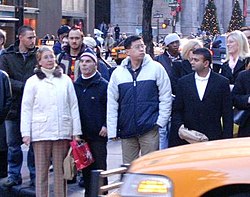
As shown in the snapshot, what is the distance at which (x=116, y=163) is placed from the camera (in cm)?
1117

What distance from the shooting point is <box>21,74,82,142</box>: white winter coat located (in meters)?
8.05

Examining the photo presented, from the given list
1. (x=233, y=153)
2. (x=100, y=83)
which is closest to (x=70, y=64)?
(x=100, y=83)

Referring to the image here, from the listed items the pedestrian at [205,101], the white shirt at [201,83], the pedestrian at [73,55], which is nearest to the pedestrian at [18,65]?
the pedestrian at [73,55]

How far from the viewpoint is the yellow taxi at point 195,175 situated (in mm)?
4668

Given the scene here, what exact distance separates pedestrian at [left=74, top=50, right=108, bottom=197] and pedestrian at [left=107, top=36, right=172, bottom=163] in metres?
0.24

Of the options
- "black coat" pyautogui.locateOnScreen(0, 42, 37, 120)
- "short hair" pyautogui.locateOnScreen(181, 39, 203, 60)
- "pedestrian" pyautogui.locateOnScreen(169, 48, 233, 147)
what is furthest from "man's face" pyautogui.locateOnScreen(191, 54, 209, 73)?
"black coat" pyautogui.locateOnScreen(0, 42, 37, 120)

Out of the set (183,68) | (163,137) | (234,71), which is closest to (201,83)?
(183,68)

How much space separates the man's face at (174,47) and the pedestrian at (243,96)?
193 centimetres

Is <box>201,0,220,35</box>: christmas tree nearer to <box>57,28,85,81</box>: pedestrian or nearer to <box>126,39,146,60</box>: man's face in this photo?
<box>57,28,85,81</box>: pedestrian

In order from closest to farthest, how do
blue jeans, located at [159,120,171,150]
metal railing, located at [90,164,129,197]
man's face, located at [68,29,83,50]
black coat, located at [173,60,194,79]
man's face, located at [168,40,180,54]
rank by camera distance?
metal railing, located at [90,164,129,197] < black coat, located at [173,60,194,79] < blue jeans, located at [159,120,171,150] < man's face, located at [68,29,83,50] < man's face, located at [168,40,180,54]

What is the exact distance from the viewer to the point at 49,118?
805 cm

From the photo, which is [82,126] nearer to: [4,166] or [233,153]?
[4,166]

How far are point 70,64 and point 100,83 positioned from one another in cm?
127

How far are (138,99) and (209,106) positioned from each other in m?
0.87
